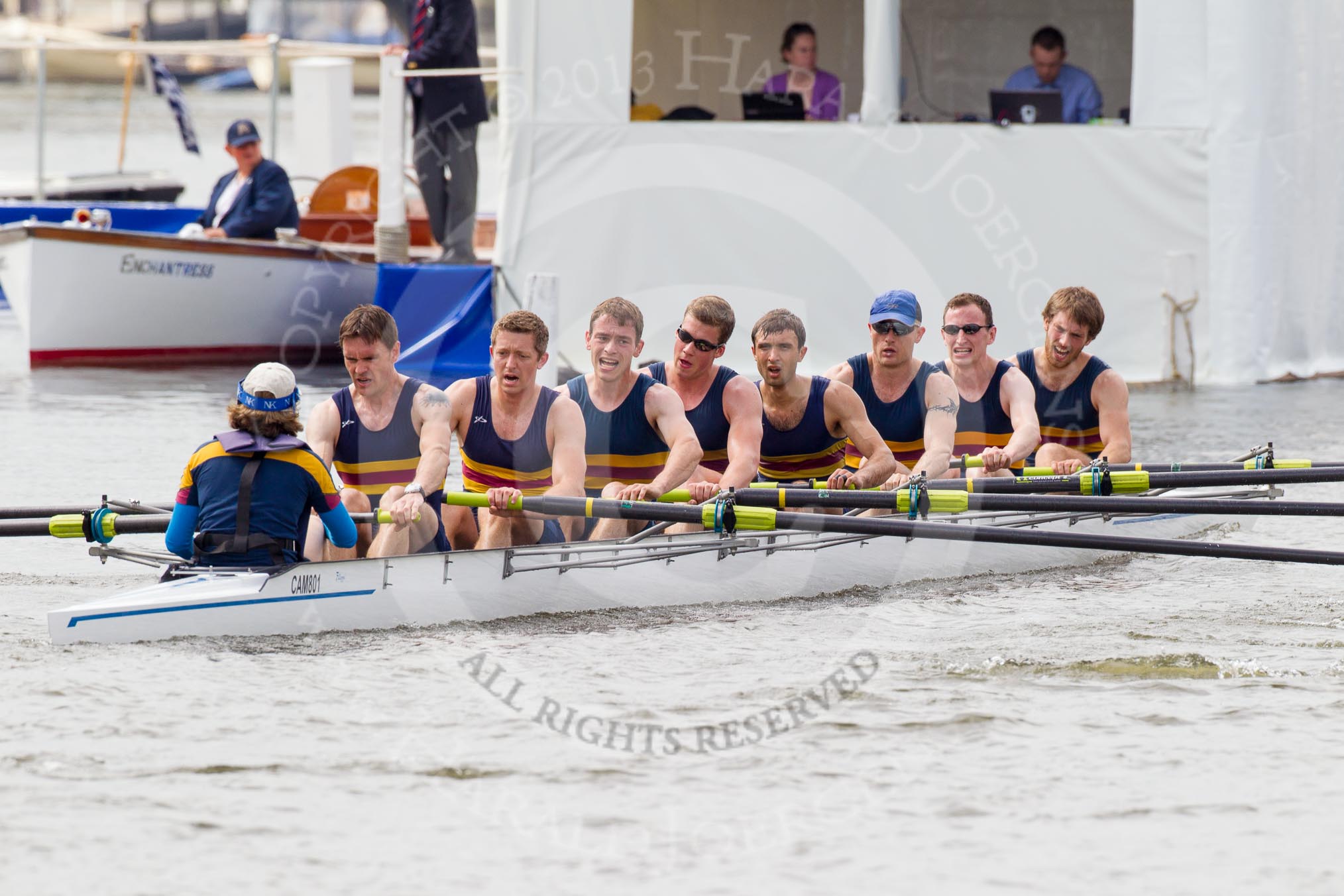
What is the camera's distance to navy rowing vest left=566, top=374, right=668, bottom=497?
7.26 meters

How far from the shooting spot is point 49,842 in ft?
14.6

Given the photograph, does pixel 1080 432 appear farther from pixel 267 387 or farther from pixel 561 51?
pixel 561 51

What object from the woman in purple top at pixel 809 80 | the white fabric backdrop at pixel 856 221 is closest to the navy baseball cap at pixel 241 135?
the white fabric backdrop at pixel 856 221

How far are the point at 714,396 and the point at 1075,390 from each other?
6.89 ft

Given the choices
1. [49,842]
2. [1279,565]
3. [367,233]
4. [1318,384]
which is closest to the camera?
[49,842]

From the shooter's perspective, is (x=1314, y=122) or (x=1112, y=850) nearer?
(x=1112, y=850)

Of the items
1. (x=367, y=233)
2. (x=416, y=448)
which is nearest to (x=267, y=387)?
(x=416, y=448)

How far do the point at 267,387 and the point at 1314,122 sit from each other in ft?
33.1

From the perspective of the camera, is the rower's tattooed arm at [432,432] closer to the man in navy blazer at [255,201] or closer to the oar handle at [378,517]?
the oar handle at [378,517]

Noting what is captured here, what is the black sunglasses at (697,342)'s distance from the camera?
24.1 feet

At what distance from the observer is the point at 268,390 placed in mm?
5781

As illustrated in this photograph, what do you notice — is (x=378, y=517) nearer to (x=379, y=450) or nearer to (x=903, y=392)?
(x=379, y=450)

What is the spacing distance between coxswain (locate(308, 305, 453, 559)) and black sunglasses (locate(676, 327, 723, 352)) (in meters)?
1.13

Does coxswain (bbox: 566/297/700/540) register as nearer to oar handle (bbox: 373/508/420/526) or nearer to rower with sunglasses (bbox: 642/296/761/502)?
rower with sunglasses (bbox: 642/296/761/502)
